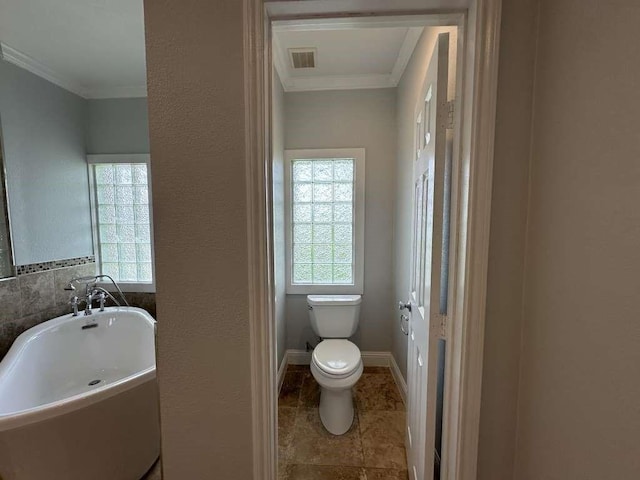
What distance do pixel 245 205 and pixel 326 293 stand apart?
1807 mm

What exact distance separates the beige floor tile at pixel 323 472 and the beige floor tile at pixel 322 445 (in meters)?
0.03

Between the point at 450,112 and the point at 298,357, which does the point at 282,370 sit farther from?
the point at 450,112

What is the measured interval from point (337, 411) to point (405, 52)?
2.59 m

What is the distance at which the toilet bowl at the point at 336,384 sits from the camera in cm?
164

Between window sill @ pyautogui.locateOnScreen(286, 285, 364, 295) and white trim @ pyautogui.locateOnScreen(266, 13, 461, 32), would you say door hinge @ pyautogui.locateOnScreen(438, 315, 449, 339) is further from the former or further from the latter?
window sill @ pyautogui.locateOnScreen(286, 285, 364, 295)

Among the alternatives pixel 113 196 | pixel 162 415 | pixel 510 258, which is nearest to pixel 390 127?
pixel 510 258

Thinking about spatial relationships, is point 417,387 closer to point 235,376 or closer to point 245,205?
point 235,376

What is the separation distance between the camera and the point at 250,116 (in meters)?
0.77

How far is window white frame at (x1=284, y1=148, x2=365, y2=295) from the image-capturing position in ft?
7.79

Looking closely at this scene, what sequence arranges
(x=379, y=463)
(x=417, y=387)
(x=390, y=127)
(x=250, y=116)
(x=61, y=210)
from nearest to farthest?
(x=250, y=116) → (x=417, y=387) → (x=379, y=463) → (x=61, y=210) → (x=390, y=127)

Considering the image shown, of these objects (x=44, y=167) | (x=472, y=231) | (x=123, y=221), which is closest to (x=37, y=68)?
(x=44, y=167)

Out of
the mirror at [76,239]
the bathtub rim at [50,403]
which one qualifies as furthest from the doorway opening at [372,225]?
the mirror at [76,239]

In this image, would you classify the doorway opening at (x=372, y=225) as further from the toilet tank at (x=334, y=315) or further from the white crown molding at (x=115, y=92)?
the white crown molding at (x=115, y=92)

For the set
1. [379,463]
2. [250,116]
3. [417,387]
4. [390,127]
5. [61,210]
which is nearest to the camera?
[250,116]
